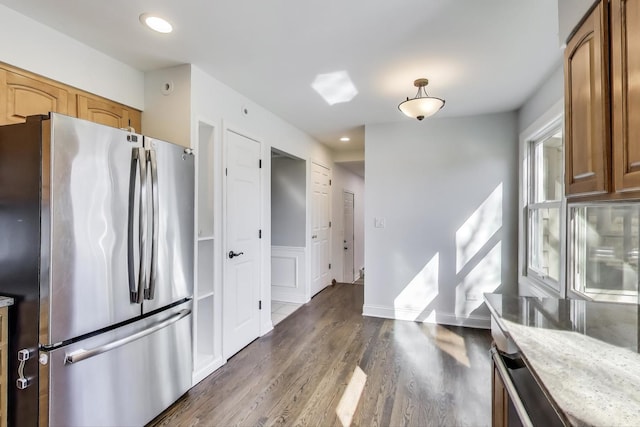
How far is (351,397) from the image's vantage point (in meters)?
2.21

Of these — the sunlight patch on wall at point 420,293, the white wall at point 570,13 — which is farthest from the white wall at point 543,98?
the sunlight patch on wall at point 420,293

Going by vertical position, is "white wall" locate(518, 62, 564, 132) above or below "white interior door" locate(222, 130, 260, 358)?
above

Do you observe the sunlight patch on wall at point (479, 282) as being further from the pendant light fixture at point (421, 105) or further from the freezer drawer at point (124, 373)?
the freezer drawer at point (124, 373)

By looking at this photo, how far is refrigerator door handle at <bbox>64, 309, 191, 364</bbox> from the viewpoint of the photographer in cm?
149

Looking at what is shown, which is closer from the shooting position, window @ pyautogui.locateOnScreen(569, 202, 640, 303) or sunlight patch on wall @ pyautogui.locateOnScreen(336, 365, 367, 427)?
window @ pyautogui.locateOnScreen(569, 202, 640, 303)

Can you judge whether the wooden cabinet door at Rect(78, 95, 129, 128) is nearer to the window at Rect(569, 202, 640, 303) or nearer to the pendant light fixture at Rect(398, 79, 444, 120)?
the pendant light fixture at Rect(398, 79, 444, 120)

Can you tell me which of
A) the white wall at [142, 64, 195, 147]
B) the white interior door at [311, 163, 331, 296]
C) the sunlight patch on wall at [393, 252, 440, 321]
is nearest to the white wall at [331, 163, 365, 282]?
the white interior door at [311, 163, 331, 296]

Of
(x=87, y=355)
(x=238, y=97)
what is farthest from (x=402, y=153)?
(x=87, y=355)

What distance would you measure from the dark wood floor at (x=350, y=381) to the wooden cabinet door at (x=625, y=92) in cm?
172

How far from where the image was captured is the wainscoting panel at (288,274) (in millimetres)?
4531

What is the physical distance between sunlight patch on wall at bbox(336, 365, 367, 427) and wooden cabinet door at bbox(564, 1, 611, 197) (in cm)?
181

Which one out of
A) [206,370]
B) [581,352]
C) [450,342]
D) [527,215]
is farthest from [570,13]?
→ [206,370]

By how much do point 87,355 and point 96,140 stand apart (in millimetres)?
1086

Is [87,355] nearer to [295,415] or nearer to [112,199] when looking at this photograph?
[112,199]
